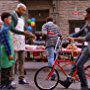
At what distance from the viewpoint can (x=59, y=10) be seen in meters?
25.8

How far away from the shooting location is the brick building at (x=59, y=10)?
2555cm

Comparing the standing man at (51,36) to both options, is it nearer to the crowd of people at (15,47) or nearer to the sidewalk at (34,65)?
the crowd of people at (15,47)

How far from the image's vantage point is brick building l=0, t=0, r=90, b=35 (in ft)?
83.8

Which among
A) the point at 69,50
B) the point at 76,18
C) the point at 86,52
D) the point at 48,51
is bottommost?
the point at 76,18

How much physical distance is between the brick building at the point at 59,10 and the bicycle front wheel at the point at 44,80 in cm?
1496

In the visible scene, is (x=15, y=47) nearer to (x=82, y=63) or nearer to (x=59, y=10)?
(x=82, y=63)

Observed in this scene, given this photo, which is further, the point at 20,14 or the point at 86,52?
the point at 20,14

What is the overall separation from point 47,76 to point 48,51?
6.72 feet

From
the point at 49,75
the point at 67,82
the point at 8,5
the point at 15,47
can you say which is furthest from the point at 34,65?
the point at 8,5

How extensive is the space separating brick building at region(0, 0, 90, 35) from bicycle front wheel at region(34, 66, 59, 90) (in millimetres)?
14963

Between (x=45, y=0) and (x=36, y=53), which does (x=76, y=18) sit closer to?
(x=45, y=0)

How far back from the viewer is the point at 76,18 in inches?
1005

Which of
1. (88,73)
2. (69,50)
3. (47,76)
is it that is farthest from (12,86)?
(69,50)

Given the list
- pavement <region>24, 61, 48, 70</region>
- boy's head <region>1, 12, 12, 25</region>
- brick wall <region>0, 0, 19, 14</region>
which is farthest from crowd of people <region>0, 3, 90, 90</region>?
brick wall <region>0, 0, 19, 14</region>
